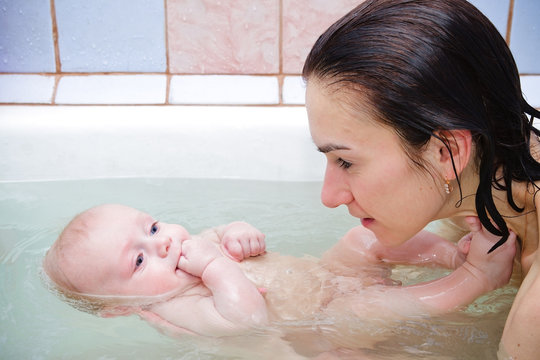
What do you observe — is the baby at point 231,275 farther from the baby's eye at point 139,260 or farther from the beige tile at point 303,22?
the beige tile at point 303,22

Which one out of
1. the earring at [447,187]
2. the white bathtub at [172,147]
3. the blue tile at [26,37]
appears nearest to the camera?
the earring at [447,187]

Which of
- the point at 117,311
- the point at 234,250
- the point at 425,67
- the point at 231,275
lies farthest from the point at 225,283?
the point at 425,67

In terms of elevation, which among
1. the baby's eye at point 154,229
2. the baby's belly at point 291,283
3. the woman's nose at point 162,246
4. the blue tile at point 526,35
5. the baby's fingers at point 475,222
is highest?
the blue tile at point 526,35

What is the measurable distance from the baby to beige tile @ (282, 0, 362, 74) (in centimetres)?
124

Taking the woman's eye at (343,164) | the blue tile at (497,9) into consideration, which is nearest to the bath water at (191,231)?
the woman's eye at (343,164)

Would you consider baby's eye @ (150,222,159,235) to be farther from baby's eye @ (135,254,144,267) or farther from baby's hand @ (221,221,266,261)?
baby's hand @ (221,221,266,261)

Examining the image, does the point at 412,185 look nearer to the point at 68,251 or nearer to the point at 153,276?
the point at 153,276

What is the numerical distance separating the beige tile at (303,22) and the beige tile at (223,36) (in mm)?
43

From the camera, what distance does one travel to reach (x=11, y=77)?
2.37m

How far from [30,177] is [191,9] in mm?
958

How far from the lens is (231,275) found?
4.09 feet

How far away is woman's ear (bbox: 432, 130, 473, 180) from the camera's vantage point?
970 mm

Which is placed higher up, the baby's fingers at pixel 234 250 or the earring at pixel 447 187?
the earring at pixel 447 187

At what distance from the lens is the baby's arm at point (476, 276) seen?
1184mm
